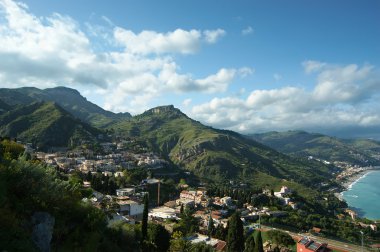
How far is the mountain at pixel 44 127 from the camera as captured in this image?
139 metres

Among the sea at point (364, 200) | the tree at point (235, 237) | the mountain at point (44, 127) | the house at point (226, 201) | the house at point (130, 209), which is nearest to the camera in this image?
the tree at point (235, 237)

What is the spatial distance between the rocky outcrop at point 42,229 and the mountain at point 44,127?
128 metres

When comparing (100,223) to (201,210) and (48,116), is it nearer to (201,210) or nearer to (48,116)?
(201,210)

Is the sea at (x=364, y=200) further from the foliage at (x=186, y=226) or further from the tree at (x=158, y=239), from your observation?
the tree at (x=158, y=239)

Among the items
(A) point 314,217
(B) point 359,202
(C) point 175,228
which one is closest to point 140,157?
(A) point 314,217

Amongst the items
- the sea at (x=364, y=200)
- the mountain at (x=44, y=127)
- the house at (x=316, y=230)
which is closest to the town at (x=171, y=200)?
the house at (x=316, y=230)

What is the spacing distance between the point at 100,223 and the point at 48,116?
518 feet

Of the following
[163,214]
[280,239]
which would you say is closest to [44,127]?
[163,214]

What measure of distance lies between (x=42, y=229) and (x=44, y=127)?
146585mm

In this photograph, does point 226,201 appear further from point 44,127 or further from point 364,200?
point 364,200

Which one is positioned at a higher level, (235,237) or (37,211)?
(37,211)

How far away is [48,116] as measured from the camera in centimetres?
16088

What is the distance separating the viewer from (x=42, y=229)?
11648 millimetres

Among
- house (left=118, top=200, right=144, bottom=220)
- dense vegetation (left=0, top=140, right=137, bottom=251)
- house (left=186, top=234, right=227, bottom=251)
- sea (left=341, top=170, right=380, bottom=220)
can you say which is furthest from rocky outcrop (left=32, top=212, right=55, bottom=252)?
sea (left=341, top=170, right=380, bottom=220)
